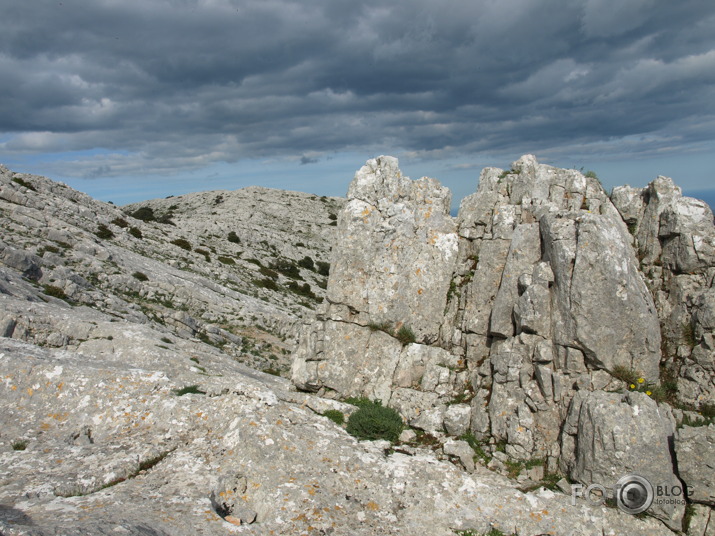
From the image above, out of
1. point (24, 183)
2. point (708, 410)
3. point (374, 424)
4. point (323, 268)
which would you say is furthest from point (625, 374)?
point (323, 268)

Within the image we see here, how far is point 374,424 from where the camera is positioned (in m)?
15.0

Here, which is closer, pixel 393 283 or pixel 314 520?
pixel 314 520

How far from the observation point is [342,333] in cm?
1766

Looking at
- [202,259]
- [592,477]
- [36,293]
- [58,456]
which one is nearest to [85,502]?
[58,456]

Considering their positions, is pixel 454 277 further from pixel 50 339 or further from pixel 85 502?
pixel 50 339

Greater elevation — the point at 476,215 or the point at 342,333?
the point at 476,215

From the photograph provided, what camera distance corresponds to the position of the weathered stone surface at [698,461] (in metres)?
11.7

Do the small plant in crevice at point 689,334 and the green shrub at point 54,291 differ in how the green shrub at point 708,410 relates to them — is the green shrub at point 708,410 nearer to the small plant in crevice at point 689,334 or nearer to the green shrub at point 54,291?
the small plant in crevice at point 689,334

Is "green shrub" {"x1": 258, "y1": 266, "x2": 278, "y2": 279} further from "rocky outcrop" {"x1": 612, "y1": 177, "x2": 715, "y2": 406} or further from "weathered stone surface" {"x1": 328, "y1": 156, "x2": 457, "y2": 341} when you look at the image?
"rocky outcrop" {"x1": 612, "y1": 177, "x2": 715, "y2": 406}

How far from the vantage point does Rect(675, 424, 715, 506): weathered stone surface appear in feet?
38.5

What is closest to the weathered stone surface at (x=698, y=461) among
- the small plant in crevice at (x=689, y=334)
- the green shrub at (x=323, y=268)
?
the small plant in crevice at (x=689, y=334)

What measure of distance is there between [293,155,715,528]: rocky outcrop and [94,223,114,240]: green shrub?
39.4 m

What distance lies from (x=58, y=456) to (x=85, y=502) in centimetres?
285

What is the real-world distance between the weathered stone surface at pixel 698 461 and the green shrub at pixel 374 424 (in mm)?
8025
